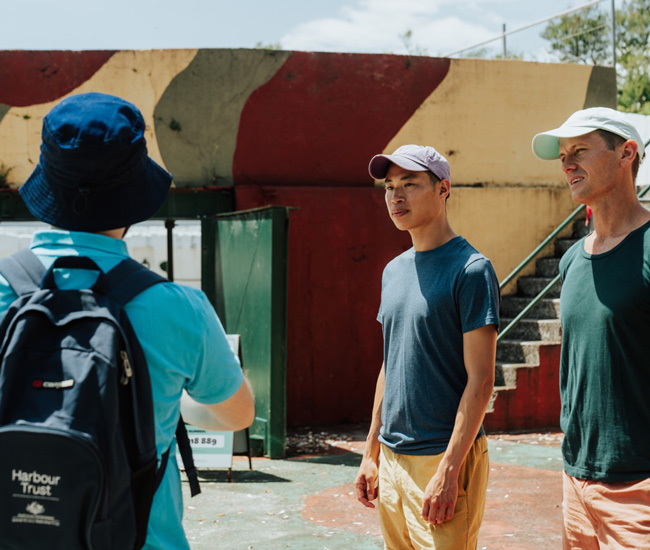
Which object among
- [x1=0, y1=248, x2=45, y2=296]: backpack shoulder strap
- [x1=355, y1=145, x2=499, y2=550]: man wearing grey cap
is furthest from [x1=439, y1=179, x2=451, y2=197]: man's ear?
[x1=0, y1=248, x2=45, y2=296]: backpack shoulder strap

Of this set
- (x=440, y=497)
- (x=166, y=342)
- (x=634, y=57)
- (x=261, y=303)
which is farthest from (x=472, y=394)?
(x=634, y=57)

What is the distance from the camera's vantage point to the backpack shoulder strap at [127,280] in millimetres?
1775

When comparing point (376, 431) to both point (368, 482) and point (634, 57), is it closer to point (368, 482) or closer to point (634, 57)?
point (368, 482)

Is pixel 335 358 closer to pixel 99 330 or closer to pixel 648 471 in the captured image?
pixel 648 471

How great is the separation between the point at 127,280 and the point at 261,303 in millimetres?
6606

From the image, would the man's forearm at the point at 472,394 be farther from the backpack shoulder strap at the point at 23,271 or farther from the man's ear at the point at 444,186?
the backpack shoulder strap at the point at 23,271

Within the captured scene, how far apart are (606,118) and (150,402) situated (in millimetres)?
2002

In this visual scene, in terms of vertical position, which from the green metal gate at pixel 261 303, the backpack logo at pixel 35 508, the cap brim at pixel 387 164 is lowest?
the green metal gate at pixel 261 303

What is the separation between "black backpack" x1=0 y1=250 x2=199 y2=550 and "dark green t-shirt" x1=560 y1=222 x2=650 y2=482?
1.70 metres

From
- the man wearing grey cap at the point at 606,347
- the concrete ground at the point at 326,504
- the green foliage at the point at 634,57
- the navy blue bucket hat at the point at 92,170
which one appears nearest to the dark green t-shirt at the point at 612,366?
the man wearing grey cap at the point at 606,347

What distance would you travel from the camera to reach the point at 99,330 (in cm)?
168

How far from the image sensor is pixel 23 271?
183cm

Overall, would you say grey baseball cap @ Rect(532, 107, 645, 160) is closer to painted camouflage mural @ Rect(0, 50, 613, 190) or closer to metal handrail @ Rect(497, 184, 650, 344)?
metal handrail @ Rect(497, 184, 650, 344)

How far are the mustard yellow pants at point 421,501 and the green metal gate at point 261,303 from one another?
4.99 metres
